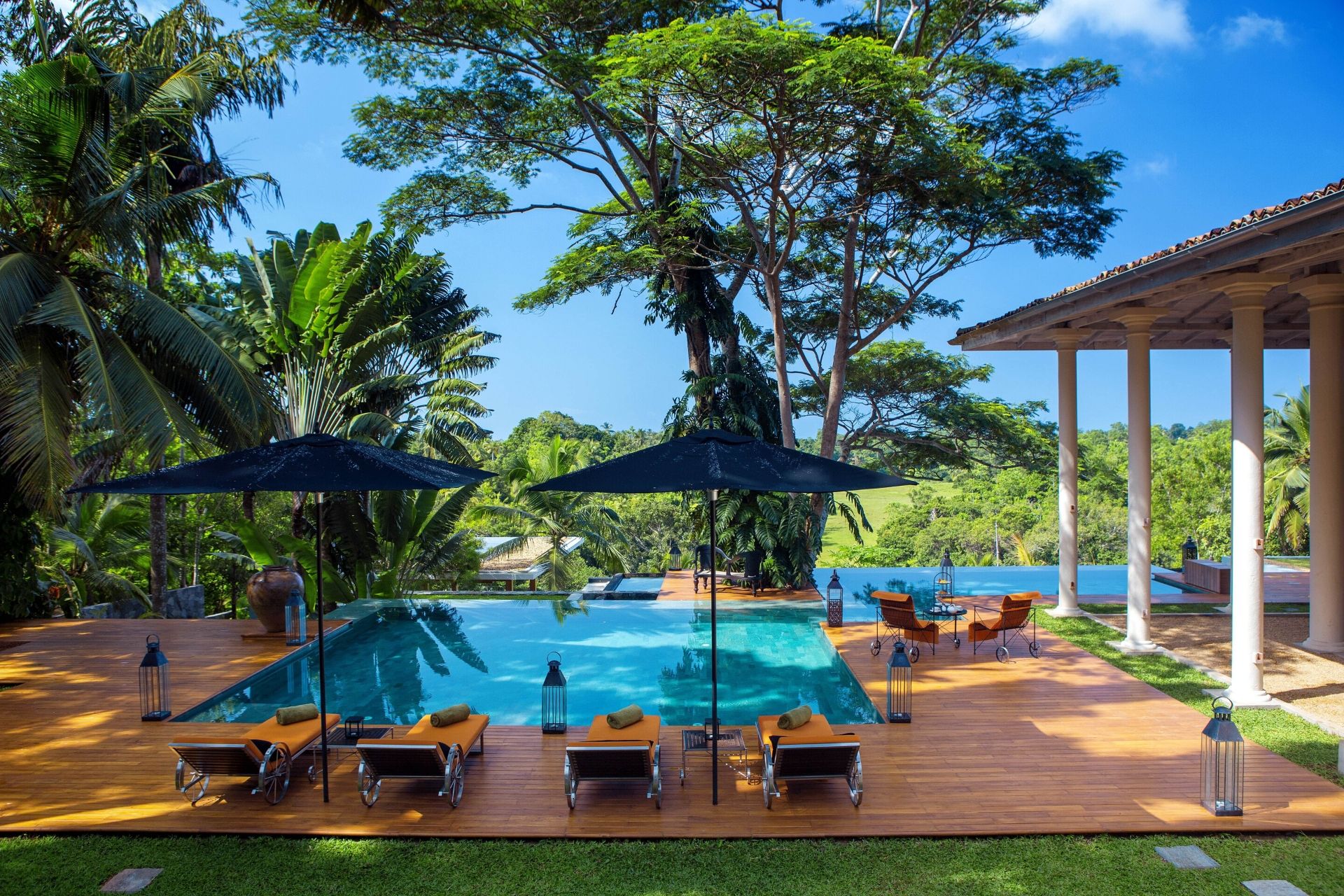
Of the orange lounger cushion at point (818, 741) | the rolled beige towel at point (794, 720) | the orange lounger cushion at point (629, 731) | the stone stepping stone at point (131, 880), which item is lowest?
the stone stepping stone at point (131, 880)

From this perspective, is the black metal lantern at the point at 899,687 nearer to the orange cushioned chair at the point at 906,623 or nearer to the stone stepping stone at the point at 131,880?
the orange cushioned chair at the point at 906,623

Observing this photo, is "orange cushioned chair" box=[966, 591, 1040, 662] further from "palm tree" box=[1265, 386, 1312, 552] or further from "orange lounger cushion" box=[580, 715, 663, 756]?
"palm tree" box=[1265, 386, 1312, 552]

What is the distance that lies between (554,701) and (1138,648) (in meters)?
7.92

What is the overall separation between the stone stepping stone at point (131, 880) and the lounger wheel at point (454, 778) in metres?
1.91

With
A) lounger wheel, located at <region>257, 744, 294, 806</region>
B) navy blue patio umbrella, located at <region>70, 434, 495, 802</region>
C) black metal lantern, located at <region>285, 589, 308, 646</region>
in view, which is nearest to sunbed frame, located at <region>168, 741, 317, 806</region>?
lounger wheel, located at <region>257, 744, 294, 806</region>

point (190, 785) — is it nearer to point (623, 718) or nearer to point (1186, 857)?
point (623, 718)

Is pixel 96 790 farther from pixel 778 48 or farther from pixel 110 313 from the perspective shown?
pixel 778 48

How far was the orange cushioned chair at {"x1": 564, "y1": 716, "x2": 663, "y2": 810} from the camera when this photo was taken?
6.38 metres

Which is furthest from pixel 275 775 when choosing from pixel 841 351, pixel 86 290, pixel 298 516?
pixel 841 351

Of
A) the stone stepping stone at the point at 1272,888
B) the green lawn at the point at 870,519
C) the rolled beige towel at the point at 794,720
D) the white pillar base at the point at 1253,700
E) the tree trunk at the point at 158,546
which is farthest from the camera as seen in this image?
the green lawn at the point at 870,519

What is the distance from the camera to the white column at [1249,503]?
8.83 metres

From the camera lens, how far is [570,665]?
11.1 m

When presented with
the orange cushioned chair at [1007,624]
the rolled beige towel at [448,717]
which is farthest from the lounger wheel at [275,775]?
the orange cushioned chair at [1007,624]

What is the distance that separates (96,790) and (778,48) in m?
11.6
